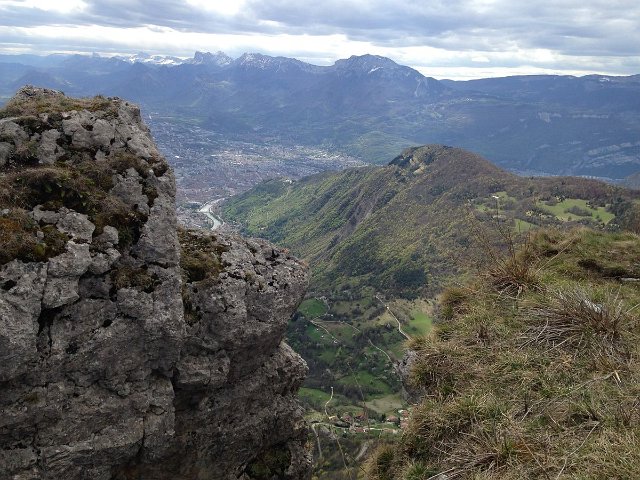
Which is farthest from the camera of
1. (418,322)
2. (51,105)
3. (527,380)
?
(418,322)

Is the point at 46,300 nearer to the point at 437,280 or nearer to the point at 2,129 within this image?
the point at 2,129

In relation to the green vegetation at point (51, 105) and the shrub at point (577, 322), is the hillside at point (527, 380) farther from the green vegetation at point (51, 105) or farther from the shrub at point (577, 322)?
the green vegetation at point (51, 105)

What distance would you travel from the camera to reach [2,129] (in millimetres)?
13047

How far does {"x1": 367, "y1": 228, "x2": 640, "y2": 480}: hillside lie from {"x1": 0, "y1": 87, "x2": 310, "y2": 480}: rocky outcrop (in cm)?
522

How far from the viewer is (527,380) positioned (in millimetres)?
9625

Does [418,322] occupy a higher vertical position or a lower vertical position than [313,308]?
higher

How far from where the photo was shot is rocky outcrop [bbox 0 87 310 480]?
10664 mm

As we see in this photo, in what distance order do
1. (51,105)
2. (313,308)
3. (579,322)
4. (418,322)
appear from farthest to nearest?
1. (313,308)
2. (418,322)
3. (51,105)
4. (579,322)

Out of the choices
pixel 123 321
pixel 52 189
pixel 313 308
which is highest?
pixel 52 189

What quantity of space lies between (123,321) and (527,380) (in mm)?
9506

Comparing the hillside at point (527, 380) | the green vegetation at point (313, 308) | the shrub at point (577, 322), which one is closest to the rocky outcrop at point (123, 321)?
the hillside at point (527, 380)

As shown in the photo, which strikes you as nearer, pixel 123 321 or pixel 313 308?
pixel 123 321

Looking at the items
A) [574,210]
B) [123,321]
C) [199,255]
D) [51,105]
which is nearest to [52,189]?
[51,105]

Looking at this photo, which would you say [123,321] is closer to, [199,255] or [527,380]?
[199,255]
